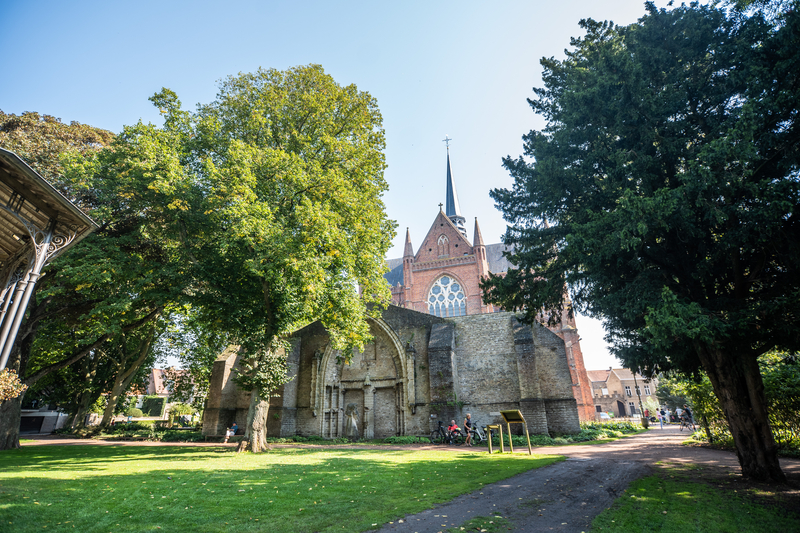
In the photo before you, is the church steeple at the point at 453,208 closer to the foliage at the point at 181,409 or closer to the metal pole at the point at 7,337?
the foliage at the point at 181,409

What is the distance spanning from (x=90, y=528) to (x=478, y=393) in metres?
18.3

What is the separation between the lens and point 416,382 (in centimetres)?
2070

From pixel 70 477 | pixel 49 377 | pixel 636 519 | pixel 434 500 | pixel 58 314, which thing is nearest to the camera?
pixel 636 519

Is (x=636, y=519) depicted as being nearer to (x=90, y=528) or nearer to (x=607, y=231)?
(x=607, y=231)

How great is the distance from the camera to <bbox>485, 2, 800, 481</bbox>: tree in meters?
6.46

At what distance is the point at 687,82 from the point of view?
314 inches

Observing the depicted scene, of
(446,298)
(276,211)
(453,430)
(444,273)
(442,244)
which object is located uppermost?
(442,244)

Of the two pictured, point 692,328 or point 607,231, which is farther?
point 607,231

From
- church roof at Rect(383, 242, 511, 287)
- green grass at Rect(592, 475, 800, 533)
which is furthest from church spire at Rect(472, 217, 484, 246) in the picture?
green grass at Rect(592, 475, 800, 533)

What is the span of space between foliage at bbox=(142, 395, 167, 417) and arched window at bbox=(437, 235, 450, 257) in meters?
36.5

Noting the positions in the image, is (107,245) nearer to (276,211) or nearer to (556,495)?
(276,211)

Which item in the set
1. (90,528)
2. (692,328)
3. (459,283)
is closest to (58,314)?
(90,528)

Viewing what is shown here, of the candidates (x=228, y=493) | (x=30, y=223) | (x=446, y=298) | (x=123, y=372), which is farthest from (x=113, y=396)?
(x=446, y=298)

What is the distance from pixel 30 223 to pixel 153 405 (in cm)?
4923
